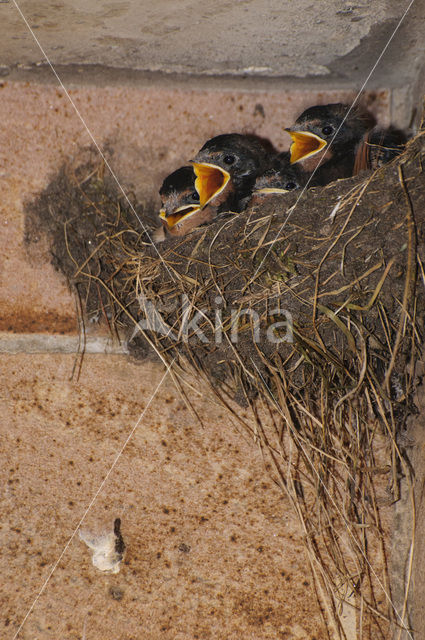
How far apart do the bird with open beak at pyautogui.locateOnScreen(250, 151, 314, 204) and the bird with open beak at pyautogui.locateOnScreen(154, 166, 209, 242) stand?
16cm

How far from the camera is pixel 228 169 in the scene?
137cm

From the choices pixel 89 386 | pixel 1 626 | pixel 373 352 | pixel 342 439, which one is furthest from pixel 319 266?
pixel 1 626

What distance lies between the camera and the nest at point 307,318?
3.50ft

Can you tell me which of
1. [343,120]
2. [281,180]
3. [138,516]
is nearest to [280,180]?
[281,180]

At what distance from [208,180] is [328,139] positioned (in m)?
0.33

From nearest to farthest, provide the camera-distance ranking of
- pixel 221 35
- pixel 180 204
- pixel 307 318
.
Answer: pixel 307 318, pixel 221 35, pixel 180 204

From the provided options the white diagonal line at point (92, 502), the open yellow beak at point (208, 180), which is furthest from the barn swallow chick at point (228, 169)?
the white diagonal line at point (92, 502)

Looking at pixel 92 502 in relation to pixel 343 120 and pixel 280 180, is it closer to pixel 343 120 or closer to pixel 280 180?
pixel 280 180

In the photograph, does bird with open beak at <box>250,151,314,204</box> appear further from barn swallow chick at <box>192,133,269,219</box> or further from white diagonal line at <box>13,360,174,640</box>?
white diagonal line at <box>13,360,174,640</box>

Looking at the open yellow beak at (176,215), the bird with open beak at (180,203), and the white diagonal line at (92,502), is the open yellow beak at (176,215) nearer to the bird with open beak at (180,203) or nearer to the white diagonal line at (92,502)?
the bird with open beak at (180,203)

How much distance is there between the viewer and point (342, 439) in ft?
3.87

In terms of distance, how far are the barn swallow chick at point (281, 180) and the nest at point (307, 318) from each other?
0.57 feet

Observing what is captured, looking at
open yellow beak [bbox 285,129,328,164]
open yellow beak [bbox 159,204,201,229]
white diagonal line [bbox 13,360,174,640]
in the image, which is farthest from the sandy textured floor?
open yellow beak [bbox 285,129,328,164]

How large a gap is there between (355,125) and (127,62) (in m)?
0.62
